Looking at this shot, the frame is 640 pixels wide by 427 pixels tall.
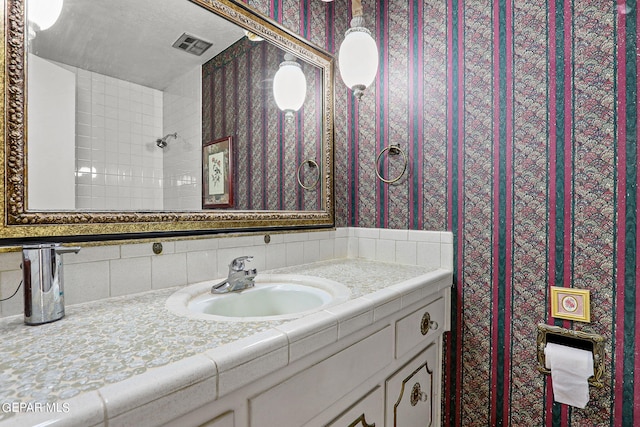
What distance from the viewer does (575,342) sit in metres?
1.14

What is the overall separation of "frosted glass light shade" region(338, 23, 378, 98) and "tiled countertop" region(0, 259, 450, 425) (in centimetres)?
94

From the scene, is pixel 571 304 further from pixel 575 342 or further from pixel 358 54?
pixel 358 54

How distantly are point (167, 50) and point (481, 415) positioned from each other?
71.5 inches

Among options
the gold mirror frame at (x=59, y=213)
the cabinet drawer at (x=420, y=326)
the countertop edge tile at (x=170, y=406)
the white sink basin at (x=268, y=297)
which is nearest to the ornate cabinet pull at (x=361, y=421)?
the cabinet drawer at (x=420, y=326)

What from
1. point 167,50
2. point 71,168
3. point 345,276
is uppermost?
point 167,50

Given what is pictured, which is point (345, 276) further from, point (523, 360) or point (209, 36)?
point (209, 36)

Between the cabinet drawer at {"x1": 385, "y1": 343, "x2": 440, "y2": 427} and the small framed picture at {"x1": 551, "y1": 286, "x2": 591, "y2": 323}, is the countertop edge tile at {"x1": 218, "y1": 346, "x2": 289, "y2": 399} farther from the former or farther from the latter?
the small framed picture at {"x1": 551, "y1": 286, "x2": 591, "y2": 323}

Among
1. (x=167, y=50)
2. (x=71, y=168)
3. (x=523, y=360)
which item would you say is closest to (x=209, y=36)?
(x=167, y=50)

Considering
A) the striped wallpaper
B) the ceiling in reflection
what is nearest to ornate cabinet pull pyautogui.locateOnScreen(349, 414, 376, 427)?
the striped wallpaper

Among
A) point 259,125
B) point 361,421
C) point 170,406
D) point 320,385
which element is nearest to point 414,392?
point 361,421

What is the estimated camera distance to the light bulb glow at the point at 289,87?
1497 mm

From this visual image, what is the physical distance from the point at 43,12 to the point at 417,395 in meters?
1.67

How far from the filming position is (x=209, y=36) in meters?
1.21

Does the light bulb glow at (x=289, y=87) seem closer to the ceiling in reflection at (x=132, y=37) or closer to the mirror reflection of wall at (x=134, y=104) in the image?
the mirror reflection of wall at (x=134, y=104)
